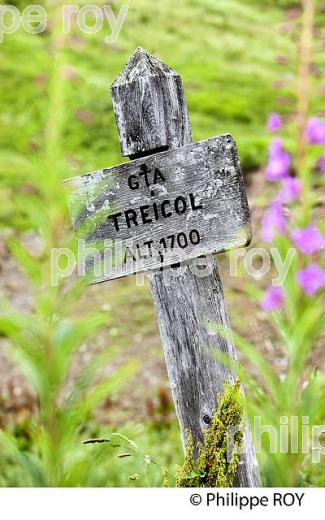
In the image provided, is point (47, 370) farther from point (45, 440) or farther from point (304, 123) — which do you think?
point (304, 123)

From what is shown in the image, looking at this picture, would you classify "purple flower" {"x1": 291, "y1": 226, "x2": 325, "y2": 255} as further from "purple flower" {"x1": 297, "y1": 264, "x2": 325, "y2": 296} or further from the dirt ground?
the dirt ground

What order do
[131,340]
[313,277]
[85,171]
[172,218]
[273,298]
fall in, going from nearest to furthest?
[172,218] < [313,277] < [273,298] < [131,340] < [85,171]

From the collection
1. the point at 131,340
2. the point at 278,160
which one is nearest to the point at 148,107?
the point at 278,160

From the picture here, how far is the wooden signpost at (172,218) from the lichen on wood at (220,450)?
48 millimetres

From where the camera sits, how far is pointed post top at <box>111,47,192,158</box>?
2.13 metres

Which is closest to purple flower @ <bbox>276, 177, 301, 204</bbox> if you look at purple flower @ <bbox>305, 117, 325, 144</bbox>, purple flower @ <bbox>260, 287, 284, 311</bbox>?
purple flower @ <bbox>305, 117, 325, 144</bbox>

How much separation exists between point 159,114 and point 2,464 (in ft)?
7.91

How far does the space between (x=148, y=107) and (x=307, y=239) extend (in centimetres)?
161

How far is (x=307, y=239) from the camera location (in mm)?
3543

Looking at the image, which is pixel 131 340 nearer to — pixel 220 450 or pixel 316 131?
pixel 316 131

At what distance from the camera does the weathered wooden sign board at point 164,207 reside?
6.83 ft

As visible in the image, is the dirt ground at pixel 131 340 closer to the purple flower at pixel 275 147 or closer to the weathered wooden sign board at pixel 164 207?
the purple flower at pixel 275 147

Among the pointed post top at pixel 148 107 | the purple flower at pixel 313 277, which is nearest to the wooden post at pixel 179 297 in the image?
the pointed post top at pixel 148 107
